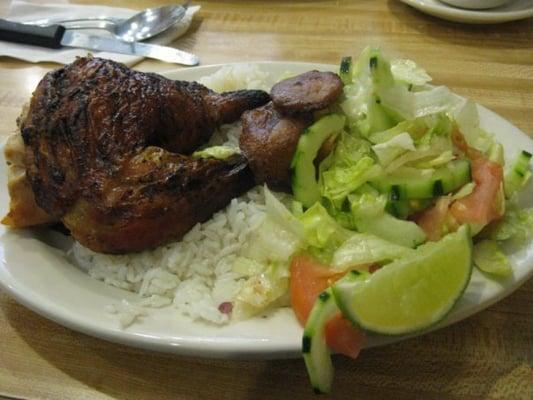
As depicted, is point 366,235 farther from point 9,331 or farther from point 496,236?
point 9,331

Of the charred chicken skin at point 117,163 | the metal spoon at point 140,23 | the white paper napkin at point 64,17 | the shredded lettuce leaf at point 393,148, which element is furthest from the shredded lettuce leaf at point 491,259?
the metal spoon at point 140,23

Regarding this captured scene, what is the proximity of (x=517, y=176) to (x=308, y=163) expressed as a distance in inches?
21.9

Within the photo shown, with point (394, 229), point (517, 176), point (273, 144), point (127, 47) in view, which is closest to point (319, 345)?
point (394, 229)

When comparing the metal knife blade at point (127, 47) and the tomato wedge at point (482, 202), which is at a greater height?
the tomato wedge at point (482, 202)

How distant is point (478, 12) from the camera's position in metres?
2.78

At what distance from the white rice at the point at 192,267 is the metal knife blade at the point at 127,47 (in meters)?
1.38

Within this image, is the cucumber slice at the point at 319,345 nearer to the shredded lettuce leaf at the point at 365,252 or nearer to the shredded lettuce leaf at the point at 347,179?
the shredded lettuce leaf at the point at 365,252

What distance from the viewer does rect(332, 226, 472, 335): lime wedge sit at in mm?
1092

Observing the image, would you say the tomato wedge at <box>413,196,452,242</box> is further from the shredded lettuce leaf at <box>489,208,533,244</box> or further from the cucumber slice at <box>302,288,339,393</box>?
the cucumber slice at <box>302,288,339,393</box>

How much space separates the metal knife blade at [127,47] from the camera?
2.71 m

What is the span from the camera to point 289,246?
134cm

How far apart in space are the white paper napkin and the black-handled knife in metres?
0.03

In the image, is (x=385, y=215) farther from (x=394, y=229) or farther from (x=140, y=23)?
(x=140, y=23)

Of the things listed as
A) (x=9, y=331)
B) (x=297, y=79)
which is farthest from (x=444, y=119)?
(x=9, y=331)
